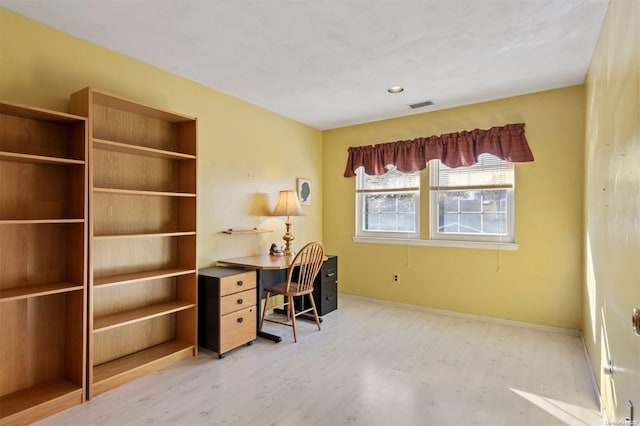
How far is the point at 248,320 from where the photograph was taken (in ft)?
9.87

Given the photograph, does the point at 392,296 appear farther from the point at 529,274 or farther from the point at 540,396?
the point at 540,396

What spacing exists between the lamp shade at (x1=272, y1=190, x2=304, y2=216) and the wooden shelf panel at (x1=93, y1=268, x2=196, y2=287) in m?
1.31

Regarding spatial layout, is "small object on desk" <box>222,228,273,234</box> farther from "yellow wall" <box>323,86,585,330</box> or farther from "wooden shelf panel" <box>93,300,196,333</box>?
"yellow wall" <box>323,86,585,330</box>

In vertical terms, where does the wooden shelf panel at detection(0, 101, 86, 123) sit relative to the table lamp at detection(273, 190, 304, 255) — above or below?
above

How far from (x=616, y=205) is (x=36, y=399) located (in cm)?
329

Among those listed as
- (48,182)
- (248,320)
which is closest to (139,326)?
(248,320)

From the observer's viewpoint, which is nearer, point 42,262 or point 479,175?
point 42,262

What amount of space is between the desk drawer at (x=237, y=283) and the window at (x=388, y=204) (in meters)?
1.96

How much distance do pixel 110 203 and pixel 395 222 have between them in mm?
3140

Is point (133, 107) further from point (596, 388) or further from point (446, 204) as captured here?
point (596, 388)

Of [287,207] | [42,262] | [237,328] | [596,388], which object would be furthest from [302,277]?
[596,388]

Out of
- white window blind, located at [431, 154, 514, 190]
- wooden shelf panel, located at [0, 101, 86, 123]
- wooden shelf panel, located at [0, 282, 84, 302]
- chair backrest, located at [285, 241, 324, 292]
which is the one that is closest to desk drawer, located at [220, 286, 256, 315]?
chair backrest, located at [285, 241, 324, 292]

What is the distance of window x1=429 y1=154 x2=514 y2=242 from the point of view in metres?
3.60

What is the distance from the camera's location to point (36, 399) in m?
1.99
